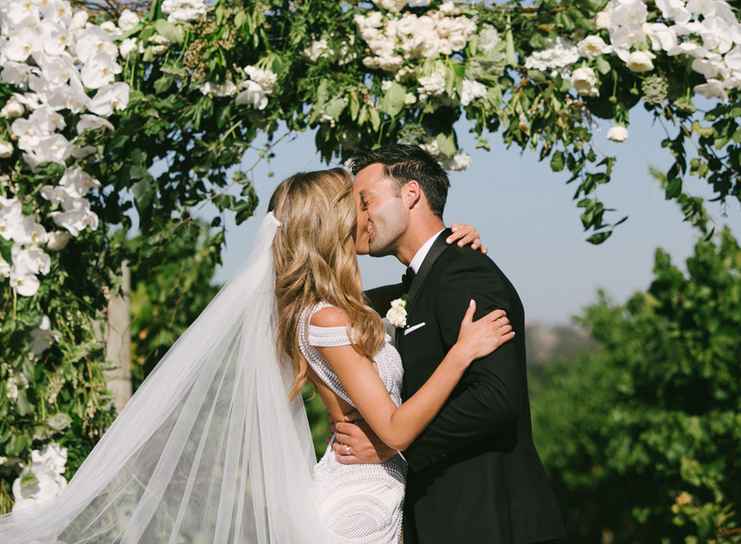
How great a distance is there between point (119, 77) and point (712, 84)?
217 centimetres

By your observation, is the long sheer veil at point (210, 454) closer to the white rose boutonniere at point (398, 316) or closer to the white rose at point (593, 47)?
the white rose boutonniere at point (398, 316)

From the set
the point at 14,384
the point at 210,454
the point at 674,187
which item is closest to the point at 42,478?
the point at 14,384

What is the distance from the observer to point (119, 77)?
3.77 m

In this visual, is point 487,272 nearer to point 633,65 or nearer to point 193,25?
point 633,65

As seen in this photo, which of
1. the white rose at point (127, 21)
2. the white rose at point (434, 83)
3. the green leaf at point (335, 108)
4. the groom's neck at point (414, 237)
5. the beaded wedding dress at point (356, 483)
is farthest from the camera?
the white rose at point (127, 21)

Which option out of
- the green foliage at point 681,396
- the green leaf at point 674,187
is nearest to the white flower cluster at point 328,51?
the green leaf at point 674,187

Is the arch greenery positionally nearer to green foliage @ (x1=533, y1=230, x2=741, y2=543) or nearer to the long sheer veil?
the long sheer veil

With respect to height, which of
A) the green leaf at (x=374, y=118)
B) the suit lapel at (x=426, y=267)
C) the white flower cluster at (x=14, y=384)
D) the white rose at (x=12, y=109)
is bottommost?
the white flower cluster at (x=14, y=384)

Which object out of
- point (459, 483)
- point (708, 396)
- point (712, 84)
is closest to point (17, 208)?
point (459, 483)

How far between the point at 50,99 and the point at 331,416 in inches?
61.1

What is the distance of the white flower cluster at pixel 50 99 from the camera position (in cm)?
361

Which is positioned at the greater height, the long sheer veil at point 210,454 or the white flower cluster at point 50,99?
the white flower cluster at point 50,99

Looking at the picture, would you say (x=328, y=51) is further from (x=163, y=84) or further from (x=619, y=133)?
(x=619, y=133)

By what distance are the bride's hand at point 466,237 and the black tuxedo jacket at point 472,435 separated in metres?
0.06
